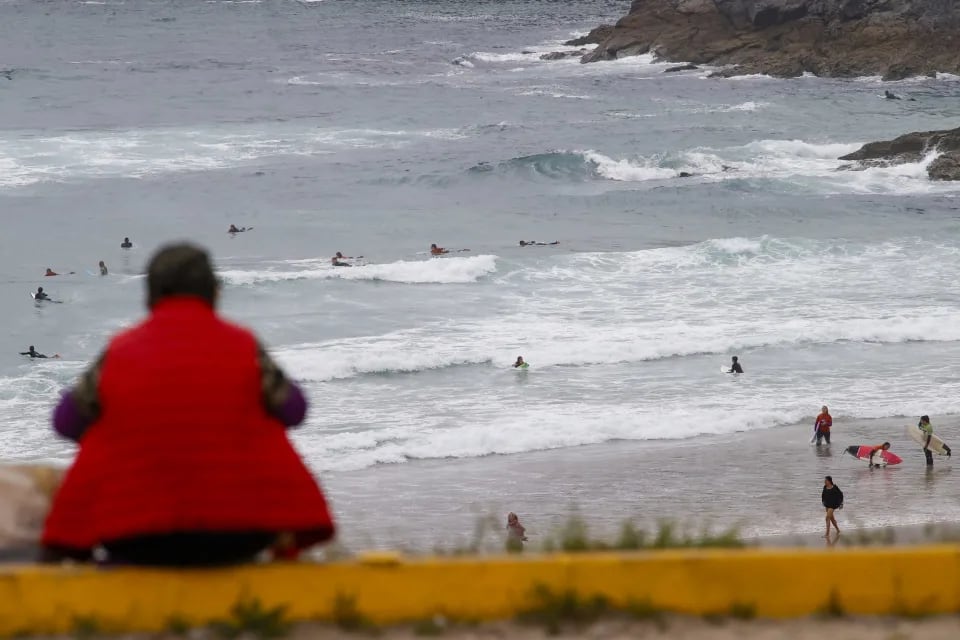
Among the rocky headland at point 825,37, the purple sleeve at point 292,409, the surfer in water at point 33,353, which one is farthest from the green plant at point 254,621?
the rocky headland at point 825,37

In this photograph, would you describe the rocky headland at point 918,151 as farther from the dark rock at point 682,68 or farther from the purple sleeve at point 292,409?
the purple sleeve at point 292,409

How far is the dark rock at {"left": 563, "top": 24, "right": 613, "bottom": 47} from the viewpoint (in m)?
79.6

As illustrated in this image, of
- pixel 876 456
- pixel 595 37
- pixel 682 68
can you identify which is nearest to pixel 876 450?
pixel 876 456

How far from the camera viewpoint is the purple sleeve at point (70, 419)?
3.83 m

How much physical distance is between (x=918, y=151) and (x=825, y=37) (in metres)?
23.4

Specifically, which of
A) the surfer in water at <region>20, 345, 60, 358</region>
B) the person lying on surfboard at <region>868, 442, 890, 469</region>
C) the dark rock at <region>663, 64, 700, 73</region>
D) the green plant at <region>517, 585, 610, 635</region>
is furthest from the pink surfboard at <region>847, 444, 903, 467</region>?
the dark rock at <region>663, 64, 700, 73</region>

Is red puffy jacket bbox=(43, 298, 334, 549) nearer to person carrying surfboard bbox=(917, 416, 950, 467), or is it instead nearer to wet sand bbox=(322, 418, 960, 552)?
wet sand bbox=(322, 418, 960, 552)

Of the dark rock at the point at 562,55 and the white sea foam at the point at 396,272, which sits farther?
the dark rock at the point at 562,55

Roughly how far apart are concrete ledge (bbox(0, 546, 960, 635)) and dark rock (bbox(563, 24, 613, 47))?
76308 millimetres

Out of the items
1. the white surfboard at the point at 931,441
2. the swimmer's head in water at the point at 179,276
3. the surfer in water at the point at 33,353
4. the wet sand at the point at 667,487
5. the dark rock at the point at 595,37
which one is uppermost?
the dark rock at the point at 595,37

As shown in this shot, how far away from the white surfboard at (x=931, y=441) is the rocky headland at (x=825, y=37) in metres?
49.2

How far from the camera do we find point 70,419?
385cm

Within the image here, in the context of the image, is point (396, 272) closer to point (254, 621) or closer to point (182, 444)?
point (254, 621)

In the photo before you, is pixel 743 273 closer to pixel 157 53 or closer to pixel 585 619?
pixel 585 619
